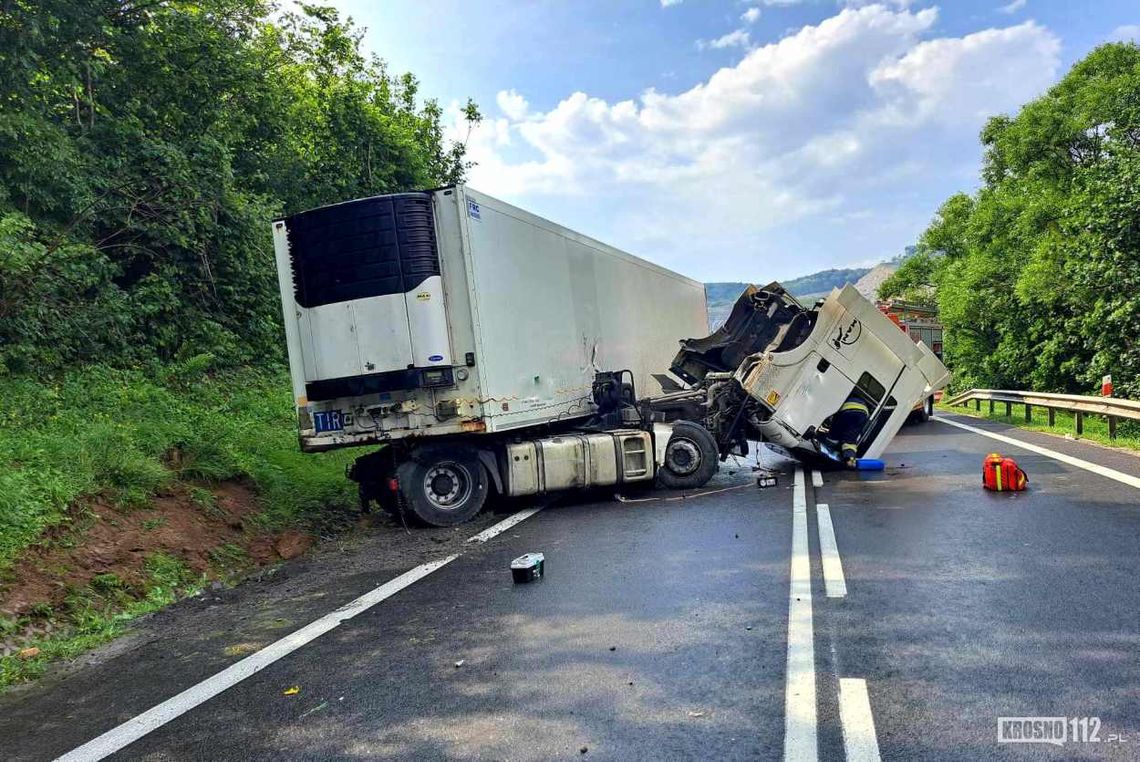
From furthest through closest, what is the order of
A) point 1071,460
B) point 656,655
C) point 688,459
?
point 1071,460, point 688,459, point 656,655

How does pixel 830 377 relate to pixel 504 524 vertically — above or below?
above

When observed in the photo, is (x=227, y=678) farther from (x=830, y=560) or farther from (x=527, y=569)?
(x=830, y=560)

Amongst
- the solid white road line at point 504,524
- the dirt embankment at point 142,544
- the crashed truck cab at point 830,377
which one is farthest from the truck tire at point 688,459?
the dirt embankment at point 142,544

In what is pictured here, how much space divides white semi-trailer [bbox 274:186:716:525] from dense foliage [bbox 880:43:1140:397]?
18761 millimetres

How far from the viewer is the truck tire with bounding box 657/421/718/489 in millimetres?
10352

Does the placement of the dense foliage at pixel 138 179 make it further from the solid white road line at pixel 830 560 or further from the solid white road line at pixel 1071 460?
the solid white road line at pixel 1071 460

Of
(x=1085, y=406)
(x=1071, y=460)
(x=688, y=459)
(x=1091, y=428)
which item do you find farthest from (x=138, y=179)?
(x=1091, y=428)

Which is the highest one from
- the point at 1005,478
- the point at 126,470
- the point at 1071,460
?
the point at 126,470

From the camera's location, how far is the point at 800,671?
3711mm

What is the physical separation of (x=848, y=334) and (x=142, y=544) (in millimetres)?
9123

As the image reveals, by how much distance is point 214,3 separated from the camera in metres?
12.8

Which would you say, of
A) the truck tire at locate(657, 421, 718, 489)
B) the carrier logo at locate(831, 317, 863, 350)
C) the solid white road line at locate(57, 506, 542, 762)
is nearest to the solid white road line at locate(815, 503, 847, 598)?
the truck tire at locate(657, 421, 718, 489)

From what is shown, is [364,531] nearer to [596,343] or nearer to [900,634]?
[596,343]

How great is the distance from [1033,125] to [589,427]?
1134 inches
